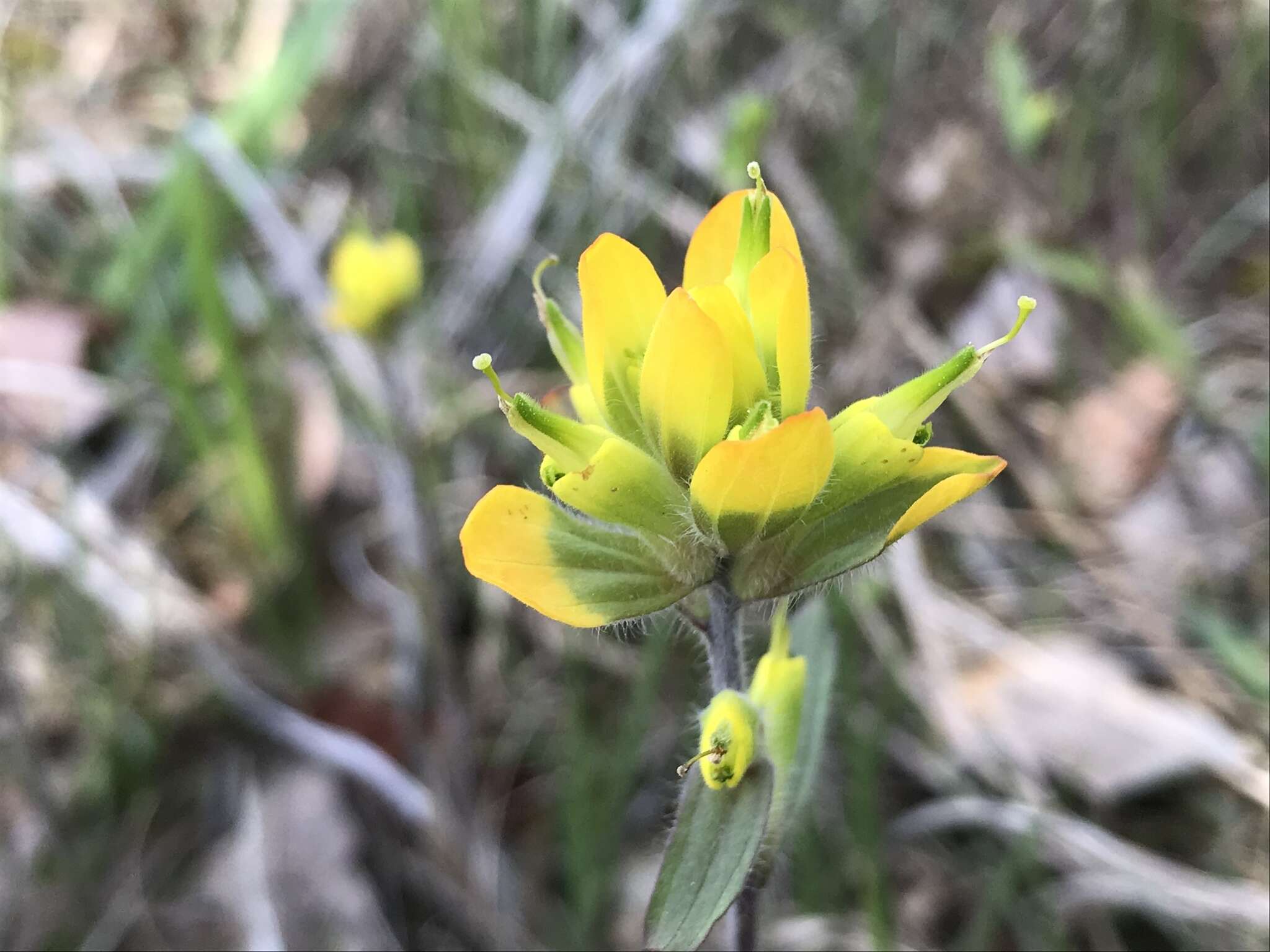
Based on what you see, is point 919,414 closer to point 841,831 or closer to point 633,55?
point 841,831

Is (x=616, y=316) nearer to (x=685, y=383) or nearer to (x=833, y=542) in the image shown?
(x=685, y=383)

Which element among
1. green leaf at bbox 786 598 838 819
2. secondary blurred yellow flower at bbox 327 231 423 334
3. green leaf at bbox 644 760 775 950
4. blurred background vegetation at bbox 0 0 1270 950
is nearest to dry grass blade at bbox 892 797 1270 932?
blurred background vegetation at bbox 0 0 1270 950

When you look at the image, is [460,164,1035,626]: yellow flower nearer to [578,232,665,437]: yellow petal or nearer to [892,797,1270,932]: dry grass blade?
[578,232,665,437]: yellow petal

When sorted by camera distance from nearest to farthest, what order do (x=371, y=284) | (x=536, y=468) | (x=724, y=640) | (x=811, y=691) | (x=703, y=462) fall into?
(x=703, y=462), (x=724, y=640), (x=811, y=691), (x=371, y=284), (x=536, y=468)

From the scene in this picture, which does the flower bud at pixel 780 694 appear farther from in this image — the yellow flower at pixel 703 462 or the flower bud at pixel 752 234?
the flower bud at pixel 752 234

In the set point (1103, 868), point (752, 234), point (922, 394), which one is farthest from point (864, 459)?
point (1103, 868)
